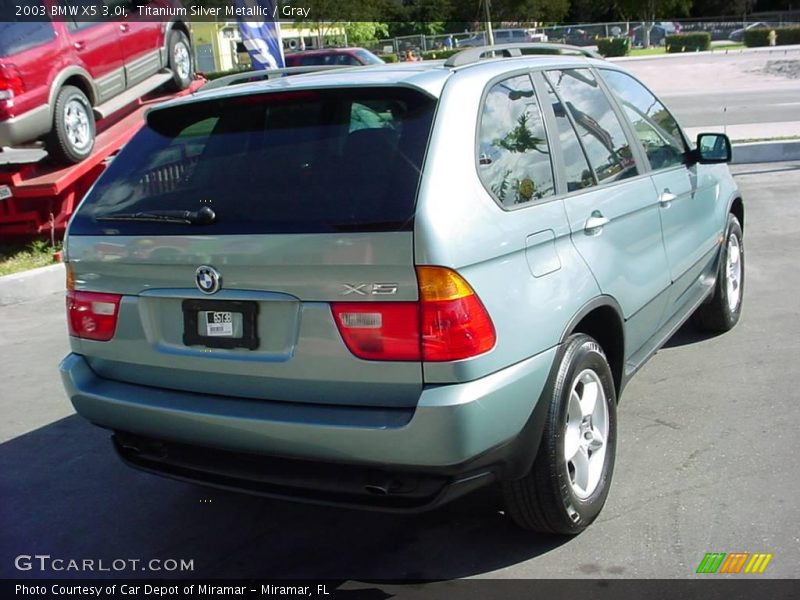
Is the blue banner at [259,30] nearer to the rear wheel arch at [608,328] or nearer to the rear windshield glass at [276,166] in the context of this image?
the rear windshield glass at [276,166]

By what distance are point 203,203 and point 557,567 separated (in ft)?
6.25

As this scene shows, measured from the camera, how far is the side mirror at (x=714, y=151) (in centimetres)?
495

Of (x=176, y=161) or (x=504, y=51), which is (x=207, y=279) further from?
(x=504, y=51)

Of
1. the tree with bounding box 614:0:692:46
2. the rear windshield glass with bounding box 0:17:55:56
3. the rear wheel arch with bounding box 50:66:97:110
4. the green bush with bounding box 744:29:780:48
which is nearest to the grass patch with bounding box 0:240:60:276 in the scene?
the rear wheel arch with bounding box 50:66:97:110

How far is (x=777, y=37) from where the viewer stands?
45.3 m

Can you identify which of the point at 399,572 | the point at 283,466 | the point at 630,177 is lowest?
the point at 399,572

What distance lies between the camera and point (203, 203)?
125 inches

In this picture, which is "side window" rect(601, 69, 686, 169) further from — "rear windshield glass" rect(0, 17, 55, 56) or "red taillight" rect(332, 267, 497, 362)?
"rear windshield glass" rect(0, 17, 55, 56)

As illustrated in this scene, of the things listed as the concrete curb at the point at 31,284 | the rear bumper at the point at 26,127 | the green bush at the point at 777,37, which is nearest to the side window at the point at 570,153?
the concrete curb at the point at 31,284

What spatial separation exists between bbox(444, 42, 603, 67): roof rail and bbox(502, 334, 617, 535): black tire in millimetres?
1185

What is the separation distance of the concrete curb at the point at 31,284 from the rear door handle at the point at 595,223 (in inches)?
251

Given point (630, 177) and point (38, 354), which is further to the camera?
point (38, 354)

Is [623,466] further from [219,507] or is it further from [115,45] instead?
[115,45]

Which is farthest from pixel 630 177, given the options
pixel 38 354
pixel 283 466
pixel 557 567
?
pixel 38 354
